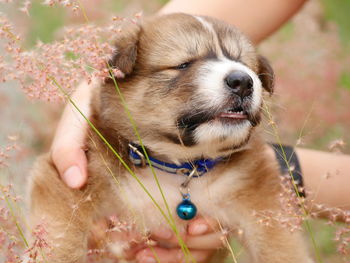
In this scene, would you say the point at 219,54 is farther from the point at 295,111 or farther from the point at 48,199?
the point at 295,111

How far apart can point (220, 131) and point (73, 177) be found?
31.2 inches

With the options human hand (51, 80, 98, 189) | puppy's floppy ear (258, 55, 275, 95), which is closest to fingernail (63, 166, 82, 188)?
human hand (51, 80, 98, 189)

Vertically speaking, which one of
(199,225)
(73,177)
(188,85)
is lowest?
(199,225)

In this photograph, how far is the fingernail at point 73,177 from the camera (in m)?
2.61

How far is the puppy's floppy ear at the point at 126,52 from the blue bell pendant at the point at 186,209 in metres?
0.76

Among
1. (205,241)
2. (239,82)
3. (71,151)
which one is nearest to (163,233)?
(205,241)

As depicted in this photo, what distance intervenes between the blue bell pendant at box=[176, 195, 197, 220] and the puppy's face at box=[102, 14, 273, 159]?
258 mm

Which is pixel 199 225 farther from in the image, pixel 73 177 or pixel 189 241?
pixel 73 177

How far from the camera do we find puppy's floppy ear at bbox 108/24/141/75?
2641mm

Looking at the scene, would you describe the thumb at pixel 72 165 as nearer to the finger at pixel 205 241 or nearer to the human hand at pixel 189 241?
the human hand at pixel 189 241

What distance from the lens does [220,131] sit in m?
2.45

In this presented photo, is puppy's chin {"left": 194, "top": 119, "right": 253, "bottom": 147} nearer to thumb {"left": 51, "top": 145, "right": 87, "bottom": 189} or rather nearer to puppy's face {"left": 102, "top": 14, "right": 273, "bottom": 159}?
puppy's face {"left": 102, "top": 14, "right": 273, "bottom": 159}

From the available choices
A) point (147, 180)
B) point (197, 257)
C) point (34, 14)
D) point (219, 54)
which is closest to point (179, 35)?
point (219, 54)

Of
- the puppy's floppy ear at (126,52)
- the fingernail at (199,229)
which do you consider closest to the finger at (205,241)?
the fingernail at (199,229)
